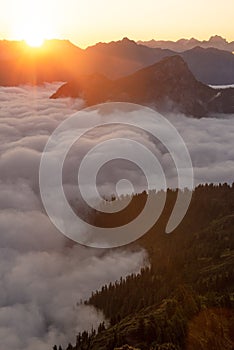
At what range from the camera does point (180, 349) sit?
19988 cm

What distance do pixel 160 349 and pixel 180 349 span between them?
9036 mm

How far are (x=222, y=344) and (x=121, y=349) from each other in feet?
125

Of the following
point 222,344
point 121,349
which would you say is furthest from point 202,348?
point 121,349

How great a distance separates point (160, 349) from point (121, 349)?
14967mm

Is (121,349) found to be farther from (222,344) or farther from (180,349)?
(222,344)

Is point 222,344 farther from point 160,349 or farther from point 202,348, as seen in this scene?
point 160,349

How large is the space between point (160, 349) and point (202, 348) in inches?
627

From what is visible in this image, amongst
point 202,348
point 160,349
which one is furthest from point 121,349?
point 202,348

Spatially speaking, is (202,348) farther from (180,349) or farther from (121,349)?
(121,349)

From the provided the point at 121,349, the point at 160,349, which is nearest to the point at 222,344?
the point at 160,349

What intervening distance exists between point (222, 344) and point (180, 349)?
15.6 m

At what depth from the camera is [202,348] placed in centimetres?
19825

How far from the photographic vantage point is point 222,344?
199 metres

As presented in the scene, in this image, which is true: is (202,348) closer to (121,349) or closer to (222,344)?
(222,344)
